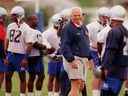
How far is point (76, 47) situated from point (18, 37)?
67.6 inches

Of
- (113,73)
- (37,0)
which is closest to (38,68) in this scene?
(113,73)

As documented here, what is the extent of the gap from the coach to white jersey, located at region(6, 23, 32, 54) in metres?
1.46

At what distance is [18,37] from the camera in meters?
13.5

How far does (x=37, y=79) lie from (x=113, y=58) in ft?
11.4

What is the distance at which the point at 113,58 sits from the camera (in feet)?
36.3

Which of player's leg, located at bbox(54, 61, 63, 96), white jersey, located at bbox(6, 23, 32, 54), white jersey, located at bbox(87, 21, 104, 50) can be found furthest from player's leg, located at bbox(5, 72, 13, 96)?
white jersey, located at bbox(87, 21, 104, 50)

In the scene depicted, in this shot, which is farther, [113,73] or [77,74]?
[77,74]

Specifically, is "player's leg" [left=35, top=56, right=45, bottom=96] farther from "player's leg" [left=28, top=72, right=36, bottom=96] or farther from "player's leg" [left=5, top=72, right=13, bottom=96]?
"player's leg" [left=5, top=72, right=13, bottom=96]

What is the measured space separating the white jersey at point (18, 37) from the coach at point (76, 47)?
146 cm

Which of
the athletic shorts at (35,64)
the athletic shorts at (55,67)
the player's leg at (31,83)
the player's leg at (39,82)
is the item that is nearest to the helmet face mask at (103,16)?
the athletic shorts at (55,67)

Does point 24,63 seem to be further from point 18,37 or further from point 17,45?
point 18,37

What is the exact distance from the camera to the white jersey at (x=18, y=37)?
13.5m

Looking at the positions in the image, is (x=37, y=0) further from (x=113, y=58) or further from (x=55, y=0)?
(x=113, y=58)

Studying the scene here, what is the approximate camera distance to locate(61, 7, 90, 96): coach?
12.1 meters
